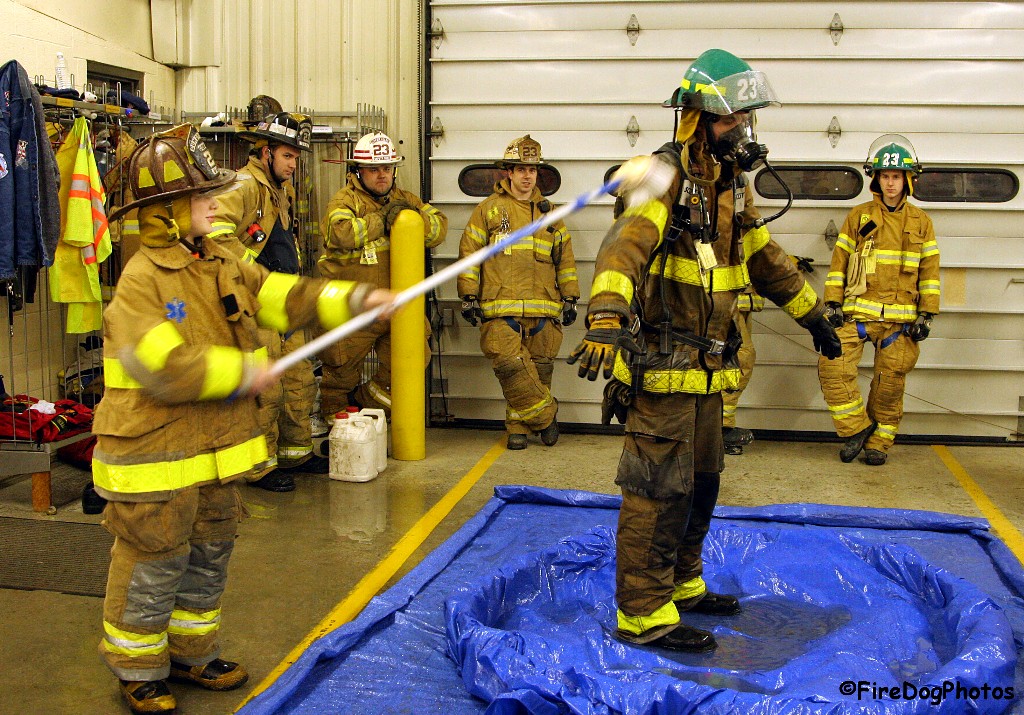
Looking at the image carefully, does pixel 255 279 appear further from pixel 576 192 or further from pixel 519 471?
pixel 576 192

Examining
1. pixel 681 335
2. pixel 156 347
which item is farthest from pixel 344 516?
pixel 156 347

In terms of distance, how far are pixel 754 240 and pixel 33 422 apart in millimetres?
4498

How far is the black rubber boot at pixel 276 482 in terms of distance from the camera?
6608mm

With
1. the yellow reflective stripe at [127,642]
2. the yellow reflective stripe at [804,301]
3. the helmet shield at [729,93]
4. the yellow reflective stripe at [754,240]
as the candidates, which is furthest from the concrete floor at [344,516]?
the helmet shield at [729,93]

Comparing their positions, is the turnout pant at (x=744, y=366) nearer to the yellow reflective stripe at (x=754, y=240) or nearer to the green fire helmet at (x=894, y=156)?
the green fire helmet at (x=894, y=156)

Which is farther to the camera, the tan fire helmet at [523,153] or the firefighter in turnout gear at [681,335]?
the tan fire helmet at [523,153]

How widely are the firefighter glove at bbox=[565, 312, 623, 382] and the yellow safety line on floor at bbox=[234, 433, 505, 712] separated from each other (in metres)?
1.76

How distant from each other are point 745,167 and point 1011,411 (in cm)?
520

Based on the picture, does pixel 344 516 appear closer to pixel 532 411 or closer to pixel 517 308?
pixel 532 411

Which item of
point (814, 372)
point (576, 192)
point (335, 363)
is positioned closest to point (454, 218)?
point (576, 192)

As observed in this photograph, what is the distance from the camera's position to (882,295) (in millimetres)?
7434

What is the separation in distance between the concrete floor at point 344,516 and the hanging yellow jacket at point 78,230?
1369mm

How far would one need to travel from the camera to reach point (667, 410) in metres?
4.09

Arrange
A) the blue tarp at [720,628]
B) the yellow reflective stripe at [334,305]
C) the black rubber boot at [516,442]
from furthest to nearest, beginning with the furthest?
the black rubber boot at [516,442]
the yellow reflective stripe at [334,305]
the blue tarp at [720,628]
